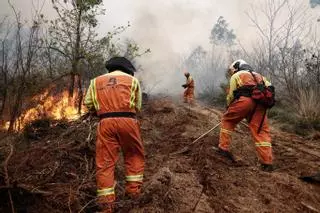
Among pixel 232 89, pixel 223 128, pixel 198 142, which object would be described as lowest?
pixel 198 142

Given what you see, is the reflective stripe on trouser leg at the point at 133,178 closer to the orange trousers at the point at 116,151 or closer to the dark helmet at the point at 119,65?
the orange trousers at the point at 116,151

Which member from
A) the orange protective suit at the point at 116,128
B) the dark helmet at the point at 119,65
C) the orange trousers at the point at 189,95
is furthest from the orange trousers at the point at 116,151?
the orange trousers at the point at 189,95

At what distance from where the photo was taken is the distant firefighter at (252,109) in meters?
5.81

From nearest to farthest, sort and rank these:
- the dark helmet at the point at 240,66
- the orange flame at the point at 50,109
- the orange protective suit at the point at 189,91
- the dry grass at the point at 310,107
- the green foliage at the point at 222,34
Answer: the dark helmet at the point at 240,66 < the orange flame at the point at 50,109 < the dry grass at the point at 310,107 < the orange protective suit at the point at 189,91 < the green foliage at the point at 222,34

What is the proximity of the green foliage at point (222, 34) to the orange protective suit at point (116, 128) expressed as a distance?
150 feet

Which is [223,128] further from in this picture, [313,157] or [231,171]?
[313,157]

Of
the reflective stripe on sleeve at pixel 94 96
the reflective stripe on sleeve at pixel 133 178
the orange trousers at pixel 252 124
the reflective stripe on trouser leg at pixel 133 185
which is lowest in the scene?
the reflective stripe on trouser leg at pixel 133 185

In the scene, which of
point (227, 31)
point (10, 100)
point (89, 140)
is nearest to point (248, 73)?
point (89, 140)

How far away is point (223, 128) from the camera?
6344 mm

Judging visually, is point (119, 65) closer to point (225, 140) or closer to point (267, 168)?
point (225, 140)

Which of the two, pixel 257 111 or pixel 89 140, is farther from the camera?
pixel 89 140

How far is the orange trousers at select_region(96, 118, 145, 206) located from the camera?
4.26 meters

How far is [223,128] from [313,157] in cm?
167

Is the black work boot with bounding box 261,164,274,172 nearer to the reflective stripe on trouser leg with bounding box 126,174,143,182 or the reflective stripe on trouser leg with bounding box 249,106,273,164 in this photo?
the reflective stripe on trouser leg with bounding box 249,106,273,164
